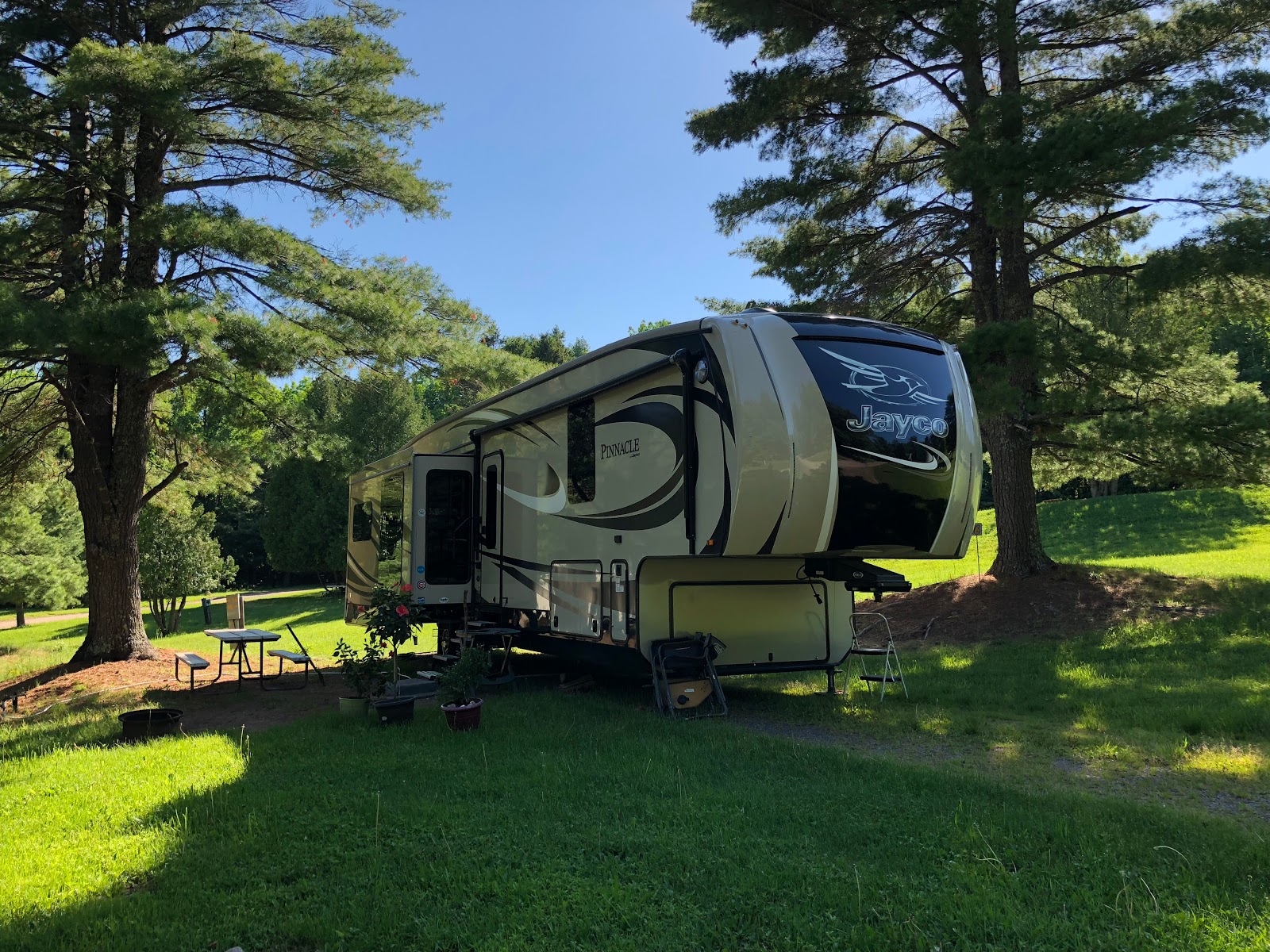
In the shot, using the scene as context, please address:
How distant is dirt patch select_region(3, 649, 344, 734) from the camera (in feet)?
25.9

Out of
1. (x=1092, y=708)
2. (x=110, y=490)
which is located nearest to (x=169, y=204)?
(x=110, y=490)

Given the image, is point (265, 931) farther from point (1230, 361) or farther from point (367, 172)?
point (1230, 361)

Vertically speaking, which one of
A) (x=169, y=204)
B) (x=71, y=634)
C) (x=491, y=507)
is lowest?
(x=71, y=634)

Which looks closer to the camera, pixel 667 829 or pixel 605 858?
pixel 605 858

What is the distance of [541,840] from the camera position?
411 centimetres

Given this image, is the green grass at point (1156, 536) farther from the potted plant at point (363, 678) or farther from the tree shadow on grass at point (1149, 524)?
the potted plant at point (363, 678)

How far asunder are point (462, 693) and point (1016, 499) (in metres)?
9.36

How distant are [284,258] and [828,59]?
8303mm

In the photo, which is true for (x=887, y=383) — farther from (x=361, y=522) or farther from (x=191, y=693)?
(x=361, y=522)

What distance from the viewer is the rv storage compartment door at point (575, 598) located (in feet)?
24.7

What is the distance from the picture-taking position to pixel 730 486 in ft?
19.7

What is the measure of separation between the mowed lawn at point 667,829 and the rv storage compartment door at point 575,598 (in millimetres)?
765

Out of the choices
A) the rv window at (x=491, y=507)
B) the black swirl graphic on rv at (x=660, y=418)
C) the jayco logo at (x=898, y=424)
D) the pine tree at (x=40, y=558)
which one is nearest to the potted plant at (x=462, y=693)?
the black swirl graphic on rv at (x=660, y=418)

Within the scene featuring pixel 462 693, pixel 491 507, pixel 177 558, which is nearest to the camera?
pixel 462 693
